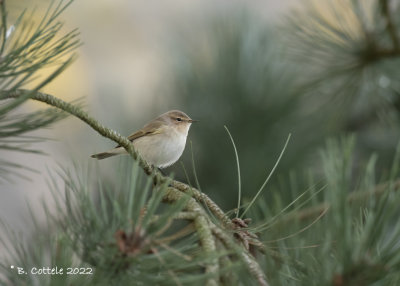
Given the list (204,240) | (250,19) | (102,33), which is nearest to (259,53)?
(250,19)

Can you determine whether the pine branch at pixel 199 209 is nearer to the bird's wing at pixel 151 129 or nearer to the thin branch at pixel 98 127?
the thin branch at pixel 98 127

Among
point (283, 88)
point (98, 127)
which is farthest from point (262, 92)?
point (98, 127)

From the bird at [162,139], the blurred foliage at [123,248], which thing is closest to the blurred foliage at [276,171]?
the blurred foliage at [123,248]

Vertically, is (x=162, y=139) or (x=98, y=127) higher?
(x=98, y=127)

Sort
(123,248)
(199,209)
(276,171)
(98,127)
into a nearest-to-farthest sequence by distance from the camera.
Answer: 1. (123,248)
2. (199,209)
3. (98,127)
4. (276,171)

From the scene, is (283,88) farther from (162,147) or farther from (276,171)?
(162,147)

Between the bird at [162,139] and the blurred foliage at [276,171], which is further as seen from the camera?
the bird at [162,139]

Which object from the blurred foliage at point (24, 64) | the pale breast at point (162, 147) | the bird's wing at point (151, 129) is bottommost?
the pale breast at point (162, 147)
